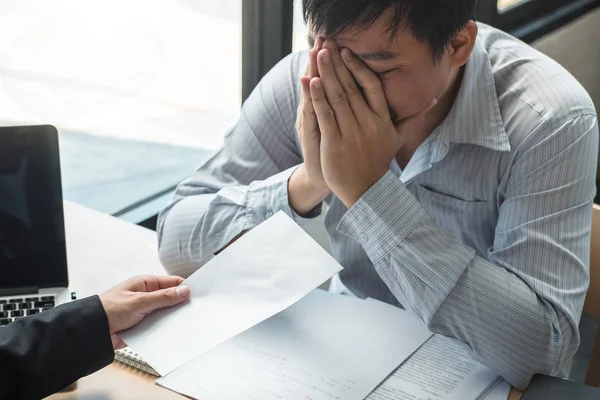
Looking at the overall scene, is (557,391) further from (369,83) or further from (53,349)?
(53,349)

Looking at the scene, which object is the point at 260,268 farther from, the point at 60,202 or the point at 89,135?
the point at 89,135

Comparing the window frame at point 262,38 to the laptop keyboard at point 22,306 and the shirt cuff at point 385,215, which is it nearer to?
the laptop keyboard at point 22,306

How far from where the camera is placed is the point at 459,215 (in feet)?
4.21

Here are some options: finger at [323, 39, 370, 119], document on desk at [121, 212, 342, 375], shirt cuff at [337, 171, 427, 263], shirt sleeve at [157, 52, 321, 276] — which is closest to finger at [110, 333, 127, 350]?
document on desk at [121, 212, 342, 375]

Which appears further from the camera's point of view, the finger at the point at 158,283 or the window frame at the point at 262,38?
the window frame at the point at 262,38

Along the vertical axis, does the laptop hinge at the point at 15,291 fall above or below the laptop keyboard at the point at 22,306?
above

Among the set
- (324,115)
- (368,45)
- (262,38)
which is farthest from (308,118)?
(262,38)

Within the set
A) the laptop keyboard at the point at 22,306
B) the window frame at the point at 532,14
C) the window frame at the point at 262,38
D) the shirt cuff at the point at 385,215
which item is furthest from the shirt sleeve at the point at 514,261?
the window frame at the point at 532,14

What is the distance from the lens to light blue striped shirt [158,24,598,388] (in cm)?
109

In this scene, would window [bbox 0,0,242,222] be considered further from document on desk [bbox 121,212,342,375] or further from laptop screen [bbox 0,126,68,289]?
document on desk [bbox 121,212,342,375]

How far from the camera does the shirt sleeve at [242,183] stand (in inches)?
50.6

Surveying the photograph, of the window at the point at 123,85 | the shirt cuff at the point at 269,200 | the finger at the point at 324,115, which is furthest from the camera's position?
the window at the point at 123,85

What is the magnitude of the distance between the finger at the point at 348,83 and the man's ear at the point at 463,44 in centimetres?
16

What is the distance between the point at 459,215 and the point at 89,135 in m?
1.10
